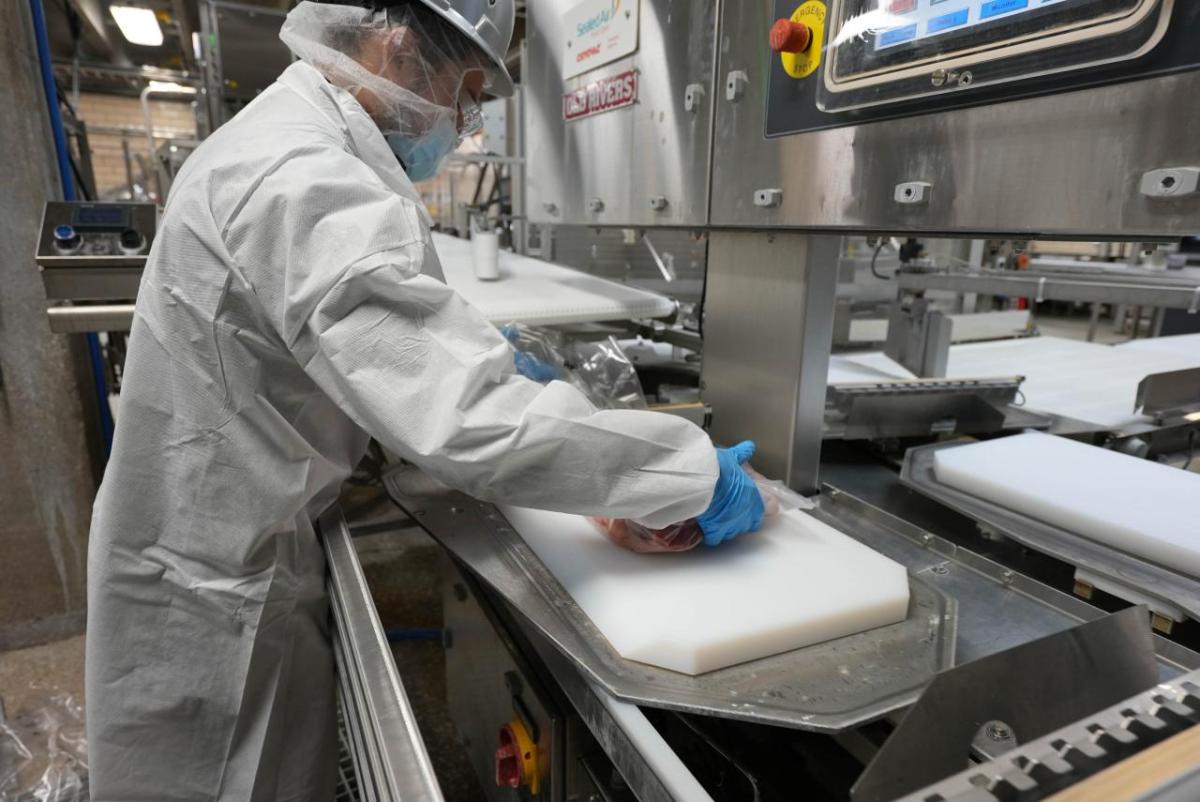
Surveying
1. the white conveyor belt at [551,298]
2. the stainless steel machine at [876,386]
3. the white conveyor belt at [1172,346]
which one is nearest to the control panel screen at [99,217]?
the white conveyor belt at [551,298]

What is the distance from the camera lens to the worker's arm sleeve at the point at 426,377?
0.68 m

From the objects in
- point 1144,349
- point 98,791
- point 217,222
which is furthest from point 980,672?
point 1144,349

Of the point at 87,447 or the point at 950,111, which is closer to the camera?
the point at 950,111

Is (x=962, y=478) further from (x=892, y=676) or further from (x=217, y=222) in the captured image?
(x=217, y=222)

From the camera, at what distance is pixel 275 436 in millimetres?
882

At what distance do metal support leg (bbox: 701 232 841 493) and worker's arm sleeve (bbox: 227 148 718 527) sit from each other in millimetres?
385

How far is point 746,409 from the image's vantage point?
1202mm

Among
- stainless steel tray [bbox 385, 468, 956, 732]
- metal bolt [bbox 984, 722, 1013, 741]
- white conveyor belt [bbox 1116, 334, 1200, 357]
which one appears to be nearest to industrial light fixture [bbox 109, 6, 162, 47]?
stainless steel tray [bbox 385, 468, 956, 732]

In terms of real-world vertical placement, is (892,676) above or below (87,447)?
above

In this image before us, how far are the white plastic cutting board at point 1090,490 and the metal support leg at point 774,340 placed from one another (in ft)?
0.74

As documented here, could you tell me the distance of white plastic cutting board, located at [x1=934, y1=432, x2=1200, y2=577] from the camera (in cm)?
81

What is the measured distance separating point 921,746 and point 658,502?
346 mm

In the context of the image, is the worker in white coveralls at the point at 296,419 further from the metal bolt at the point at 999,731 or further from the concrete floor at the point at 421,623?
the concrete floor at the point at 421,623

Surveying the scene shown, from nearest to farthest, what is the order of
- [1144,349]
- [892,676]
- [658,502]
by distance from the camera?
[892,676] < [658,502] < [1144,349]
